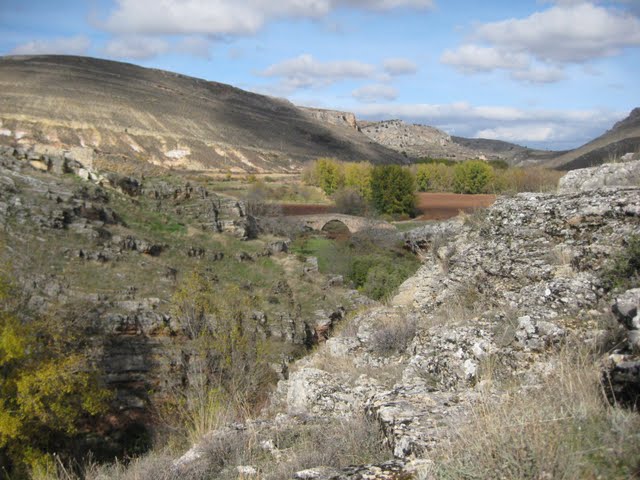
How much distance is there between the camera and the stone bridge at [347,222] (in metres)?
51.6

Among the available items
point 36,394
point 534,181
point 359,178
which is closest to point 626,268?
point 36,394

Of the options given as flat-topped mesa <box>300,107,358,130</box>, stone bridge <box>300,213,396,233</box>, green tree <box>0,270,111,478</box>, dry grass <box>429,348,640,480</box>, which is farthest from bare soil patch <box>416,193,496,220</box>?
flat-topped mesa <box>300,107,358,130</box>

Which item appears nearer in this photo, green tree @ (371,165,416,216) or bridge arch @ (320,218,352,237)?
bridge arch @ (320,218,352,237)

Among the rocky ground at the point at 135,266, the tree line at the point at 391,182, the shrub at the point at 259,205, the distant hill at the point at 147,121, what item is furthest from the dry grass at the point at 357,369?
the distant hill at the point at 147,121

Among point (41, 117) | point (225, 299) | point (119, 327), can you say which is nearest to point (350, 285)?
point (225, 299)

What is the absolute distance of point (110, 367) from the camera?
18.8 meters

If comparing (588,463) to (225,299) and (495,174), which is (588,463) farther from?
(495,174)

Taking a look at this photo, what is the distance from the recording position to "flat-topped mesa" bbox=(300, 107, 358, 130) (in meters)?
183

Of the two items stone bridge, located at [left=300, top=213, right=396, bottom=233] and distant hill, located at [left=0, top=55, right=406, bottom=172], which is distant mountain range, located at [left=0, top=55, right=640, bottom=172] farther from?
stone bridge, located at [left=300, top=213, right=396, bottom=233]

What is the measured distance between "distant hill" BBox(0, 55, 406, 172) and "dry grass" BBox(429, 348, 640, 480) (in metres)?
74.0

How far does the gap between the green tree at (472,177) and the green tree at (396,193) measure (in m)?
13.3

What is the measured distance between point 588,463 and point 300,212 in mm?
59624

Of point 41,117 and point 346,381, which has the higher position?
point 41,117

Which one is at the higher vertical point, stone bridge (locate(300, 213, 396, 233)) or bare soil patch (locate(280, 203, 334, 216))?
bare soil patch (locate(280, 203, 334, 216))
